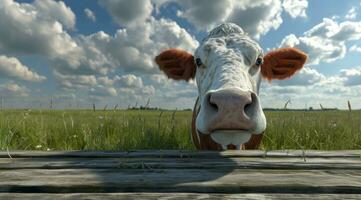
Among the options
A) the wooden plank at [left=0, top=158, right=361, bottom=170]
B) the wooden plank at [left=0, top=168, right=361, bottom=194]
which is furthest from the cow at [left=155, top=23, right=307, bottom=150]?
the wooden plank at [left=0, top=168, right=361, bottom=194]

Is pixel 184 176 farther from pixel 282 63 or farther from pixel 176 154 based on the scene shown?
pixel 282 63

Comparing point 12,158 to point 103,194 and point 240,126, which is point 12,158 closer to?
point 103,194

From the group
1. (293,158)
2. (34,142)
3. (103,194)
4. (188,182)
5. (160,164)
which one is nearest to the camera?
(103,194)

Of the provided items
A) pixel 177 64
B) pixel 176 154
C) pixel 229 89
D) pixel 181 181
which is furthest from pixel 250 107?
pixel 177 64

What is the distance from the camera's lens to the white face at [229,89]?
9.14ft

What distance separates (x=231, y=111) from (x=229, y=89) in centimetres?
22

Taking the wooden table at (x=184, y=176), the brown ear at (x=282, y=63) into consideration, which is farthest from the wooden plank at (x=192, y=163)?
the brown ear at (x=282, y=63)

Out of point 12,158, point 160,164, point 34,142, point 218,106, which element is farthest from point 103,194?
point 34,142

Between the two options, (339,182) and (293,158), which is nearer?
(339,182)

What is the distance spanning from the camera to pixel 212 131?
2902mm

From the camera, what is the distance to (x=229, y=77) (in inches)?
131

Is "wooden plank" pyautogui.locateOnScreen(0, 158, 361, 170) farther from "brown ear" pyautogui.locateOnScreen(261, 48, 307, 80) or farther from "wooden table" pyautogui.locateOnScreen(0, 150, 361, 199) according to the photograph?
"brown ear" pyautogui.locateOnScreen(261, 48, 307, 80)

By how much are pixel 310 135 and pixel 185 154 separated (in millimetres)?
3763

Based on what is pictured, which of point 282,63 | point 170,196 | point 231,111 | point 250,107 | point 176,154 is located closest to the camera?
point 170,196
